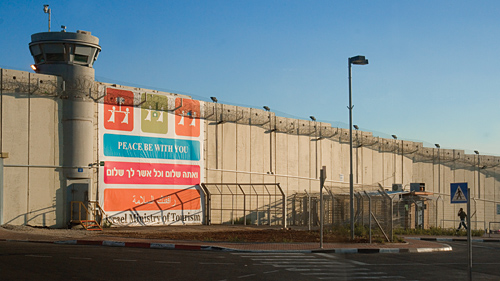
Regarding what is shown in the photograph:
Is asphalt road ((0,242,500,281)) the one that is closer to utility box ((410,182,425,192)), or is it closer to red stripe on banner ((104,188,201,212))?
red stripe on banner ((104,188,201,212))

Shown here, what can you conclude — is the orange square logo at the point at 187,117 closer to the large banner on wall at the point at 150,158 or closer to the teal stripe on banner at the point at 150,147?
the large banner on wall at the point at 150,158

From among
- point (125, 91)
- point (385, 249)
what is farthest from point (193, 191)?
point (385, 249)

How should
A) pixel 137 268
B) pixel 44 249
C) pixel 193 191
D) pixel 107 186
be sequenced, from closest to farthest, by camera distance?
pixel 137 268, pixel 44 249, pixel 107 186, pixel 193 191

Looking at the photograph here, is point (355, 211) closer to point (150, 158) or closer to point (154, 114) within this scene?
point (150, 158)

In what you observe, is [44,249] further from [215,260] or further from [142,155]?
[142,155]

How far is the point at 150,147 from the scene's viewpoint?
32469 mm

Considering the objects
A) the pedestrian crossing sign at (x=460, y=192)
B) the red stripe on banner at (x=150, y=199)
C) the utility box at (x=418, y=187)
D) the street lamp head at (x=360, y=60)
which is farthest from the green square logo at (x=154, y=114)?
the pedestrian crossing sign at (x=460, y=192)

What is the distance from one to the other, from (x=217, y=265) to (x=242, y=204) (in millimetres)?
22258

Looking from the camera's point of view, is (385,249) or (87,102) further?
(87,102)

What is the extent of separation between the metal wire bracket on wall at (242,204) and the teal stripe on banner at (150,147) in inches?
98.6

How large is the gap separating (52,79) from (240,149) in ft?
46.3

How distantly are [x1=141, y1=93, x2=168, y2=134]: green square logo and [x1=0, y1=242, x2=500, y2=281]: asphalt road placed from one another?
14.3 metres

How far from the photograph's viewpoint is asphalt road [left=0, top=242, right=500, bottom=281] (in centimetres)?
1270

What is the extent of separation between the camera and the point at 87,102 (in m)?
28.9
